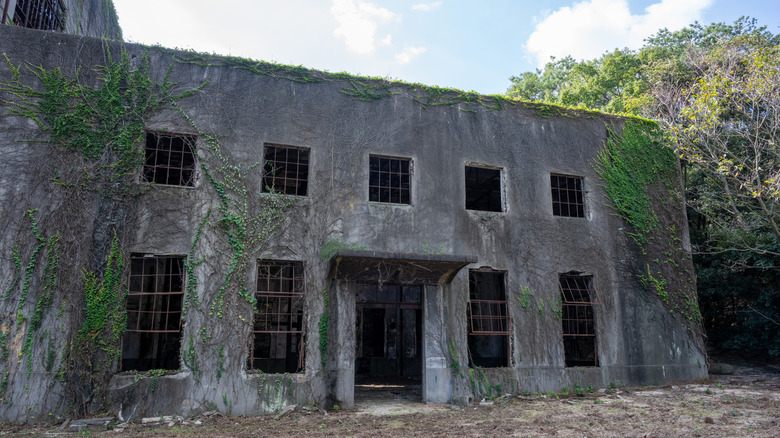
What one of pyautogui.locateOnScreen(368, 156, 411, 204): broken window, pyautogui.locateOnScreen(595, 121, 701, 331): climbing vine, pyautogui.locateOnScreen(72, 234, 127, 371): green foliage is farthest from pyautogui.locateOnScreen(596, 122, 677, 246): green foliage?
pyautogui.locateOnScreen(72, 234, 127, 371): green foliage

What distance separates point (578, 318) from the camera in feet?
37.3

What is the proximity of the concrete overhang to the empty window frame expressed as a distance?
353 cm

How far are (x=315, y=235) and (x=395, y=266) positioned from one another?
5.39 feet

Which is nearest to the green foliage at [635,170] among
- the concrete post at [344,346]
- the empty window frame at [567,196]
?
the empty window frame at [567,196]

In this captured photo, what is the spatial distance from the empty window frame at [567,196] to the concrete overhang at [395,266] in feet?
11.6

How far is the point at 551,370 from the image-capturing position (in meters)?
10.5

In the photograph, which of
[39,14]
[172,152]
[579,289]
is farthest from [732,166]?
[39,14]

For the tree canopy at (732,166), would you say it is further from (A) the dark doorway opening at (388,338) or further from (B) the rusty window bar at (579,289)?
(A) the dark doorway opening at (388,338)

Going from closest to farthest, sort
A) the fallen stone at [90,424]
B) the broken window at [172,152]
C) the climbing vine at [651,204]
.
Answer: the fallen stone at [90,424] < the broken window at [172,152] < the climbing vine at [651,204]

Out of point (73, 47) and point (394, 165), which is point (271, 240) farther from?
point (73, 47)

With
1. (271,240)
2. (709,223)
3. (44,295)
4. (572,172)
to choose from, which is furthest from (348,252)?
(709,223)

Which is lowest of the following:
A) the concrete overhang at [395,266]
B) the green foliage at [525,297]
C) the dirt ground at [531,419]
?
the dirt ground at [531,419]

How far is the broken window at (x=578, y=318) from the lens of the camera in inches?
438

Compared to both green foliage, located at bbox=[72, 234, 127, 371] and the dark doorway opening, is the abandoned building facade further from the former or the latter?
the dark doorway opening
